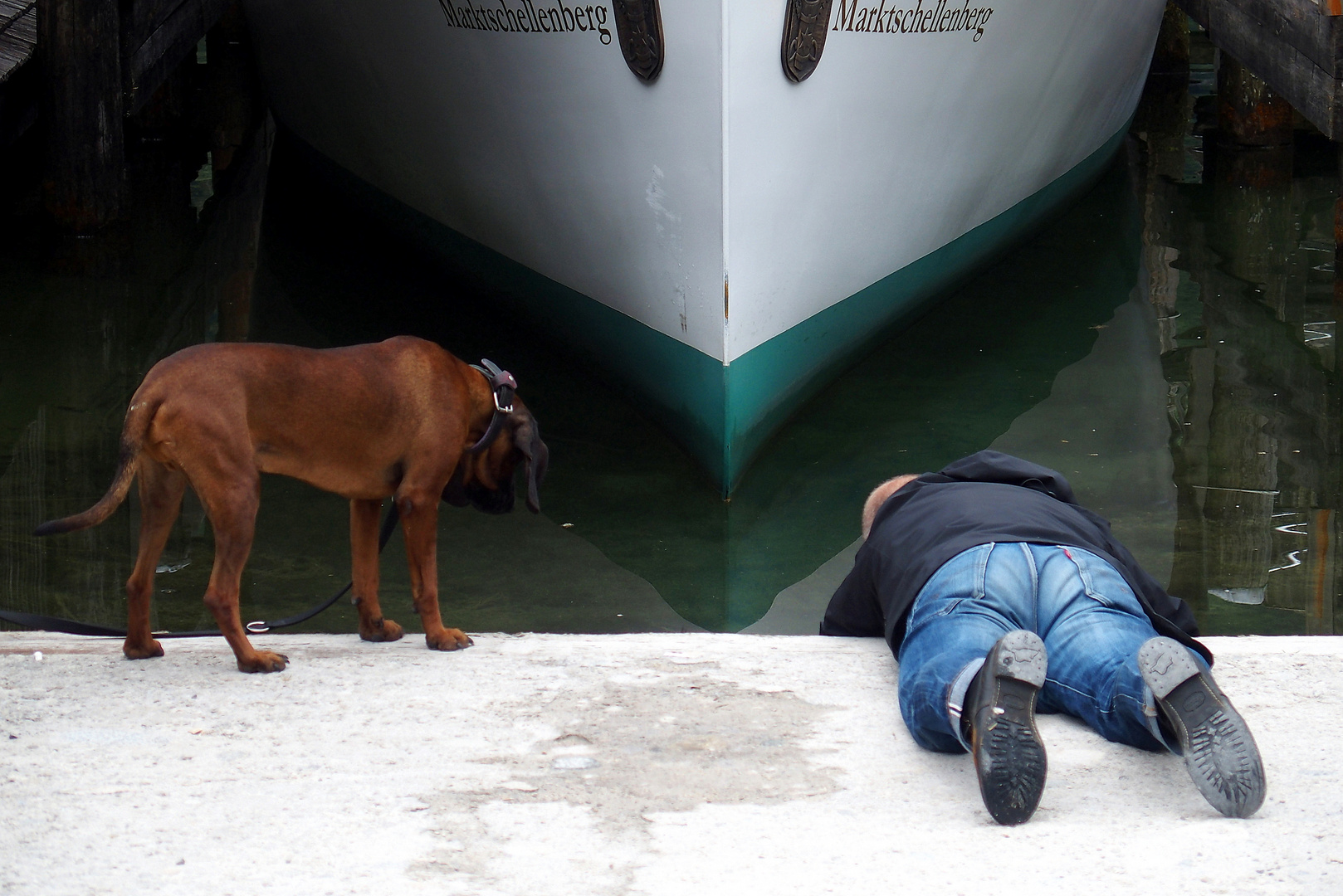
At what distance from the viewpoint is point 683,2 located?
14.3 ft

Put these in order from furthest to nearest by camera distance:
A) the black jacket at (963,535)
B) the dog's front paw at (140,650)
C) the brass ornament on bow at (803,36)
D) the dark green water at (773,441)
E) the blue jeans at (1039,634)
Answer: the brass ornament on bow at (803,36), the dark green water at (773,441), the dog's front paw at (140,650), the black jacket at (963,535), the blue jeans at (1039,634)

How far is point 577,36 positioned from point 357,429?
9.15 feet

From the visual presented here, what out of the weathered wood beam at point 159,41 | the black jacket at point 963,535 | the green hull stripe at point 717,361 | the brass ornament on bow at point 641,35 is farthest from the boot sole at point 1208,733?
the weathered wood beam at point 159,41

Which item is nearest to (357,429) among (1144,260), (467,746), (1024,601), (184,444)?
(184,444)

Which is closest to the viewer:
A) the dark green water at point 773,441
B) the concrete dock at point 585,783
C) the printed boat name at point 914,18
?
the concrete dock at point 585,783

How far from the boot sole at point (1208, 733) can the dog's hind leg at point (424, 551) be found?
1.34 meters

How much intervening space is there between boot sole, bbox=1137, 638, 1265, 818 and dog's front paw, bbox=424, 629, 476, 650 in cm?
134

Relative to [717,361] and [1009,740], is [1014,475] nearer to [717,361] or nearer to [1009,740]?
[1009,740]

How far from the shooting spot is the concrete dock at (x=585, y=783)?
184 cm

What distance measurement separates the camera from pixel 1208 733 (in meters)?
1.93

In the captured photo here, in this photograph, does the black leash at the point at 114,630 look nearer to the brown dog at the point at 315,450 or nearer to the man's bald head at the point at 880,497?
the brown dog at the point at 315,450

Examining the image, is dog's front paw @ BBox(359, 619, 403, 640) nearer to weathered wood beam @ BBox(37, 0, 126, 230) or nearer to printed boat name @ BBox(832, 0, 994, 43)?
printed boat name @ BBox(832, 0, 994, 43)

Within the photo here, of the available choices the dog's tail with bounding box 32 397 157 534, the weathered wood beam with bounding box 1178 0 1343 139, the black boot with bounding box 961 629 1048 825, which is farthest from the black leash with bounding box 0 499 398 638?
the weathered wood beam with bounding box 1178 0 1343 139

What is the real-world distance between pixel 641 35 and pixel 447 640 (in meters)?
2.61
